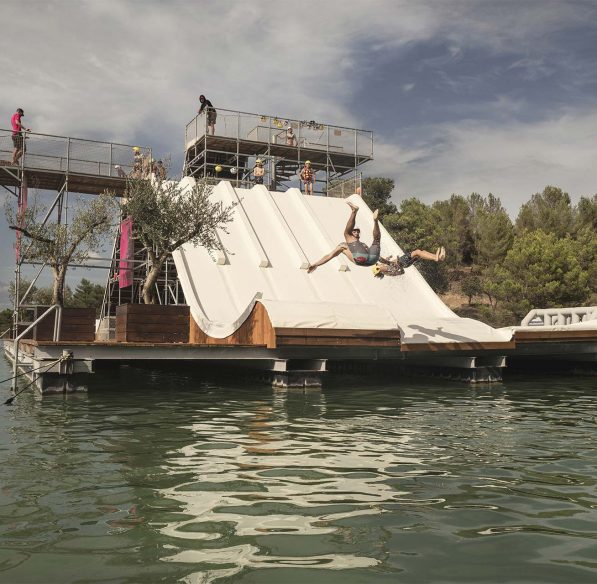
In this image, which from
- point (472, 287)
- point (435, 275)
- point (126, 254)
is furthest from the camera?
point (435, 275)

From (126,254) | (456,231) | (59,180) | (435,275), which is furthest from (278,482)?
(456,231)

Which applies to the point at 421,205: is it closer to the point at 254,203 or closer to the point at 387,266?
the point at 254,203

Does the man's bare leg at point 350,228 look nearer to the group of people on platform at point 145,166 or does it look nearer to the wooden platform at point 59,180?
the group of people on platform at point 145,166

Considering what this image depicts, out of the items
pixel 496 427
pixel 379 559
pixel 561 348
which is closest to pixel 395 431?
pixel 496 427

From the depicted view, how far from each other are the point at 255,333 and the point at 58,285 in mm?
8833

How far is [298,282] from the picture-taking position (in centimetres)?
2491

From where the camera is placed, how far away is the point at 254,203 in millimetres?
30812

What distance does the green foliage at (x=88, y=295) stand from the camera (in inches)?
2539

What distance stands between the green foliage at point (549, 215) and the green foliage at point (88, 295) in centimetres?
4215

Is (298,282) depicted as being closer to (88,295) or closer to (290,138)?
(290,138)

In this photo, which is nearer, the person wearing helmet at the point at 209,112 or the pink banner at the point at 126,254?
the pink banner at the point at 126,254

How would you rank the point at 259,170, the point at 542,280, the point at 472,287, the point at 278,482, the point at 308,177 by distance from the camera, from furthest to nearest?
→ the point at 472,287, the point at 542,280, the point at 308,177, the point at 259,170, the point at 278,482

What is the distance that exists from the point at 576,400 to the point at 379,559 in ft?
41.8

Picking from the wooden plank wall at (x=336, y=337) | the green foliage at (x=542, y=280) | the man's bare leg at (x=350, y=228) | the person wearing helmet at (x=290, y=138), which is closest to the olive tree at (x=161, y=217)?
the wooden plank wall at (x=336, y=337)
